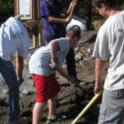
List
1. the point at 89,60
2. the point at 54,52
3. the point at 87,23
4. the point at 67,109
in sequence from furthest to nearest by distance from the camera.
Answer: the point at 87,23, the point at 89,60, the point at 67,109, the point at 54,52

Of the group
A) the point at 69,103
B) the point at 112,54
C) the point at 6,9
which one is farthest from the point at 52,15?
the point at 6,9

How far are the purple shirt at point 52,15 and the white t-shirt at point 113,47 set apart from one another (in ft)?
11.3

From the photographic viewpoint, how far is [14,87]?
7.68m

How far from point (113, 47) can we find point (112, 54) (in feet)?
0.24

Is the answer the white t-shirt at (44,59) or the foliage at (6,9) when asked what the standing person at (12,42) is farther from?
the foliage at (6,9)

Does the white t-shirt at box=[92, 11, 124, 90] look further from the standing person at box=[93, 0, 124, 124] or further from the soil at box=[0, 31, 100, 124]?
the soil at box=[0, 31, 100, 124]

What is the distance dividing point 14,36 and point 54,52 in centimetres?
54

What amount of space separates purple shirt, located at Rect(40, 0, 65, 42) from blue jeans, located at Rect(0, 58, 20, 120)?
152 cm

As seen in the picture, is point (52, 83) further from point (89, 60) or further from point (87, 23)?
point (87, 23)

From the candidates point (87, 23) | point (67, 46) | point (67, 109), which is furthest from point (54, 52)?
point (87, 23)

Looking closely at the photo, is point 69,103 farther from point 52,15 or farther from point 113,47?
point 113,47

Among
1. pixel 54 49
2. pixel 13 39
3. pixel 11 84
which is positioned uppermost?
pixel 13 39

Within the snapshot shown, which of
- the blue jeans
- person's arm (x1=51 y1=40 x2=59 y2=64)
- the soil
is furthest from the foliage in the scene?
person's arm (x1=51 y1=40 x2=59 y2=64)

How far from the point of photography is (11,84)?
25.1ft
